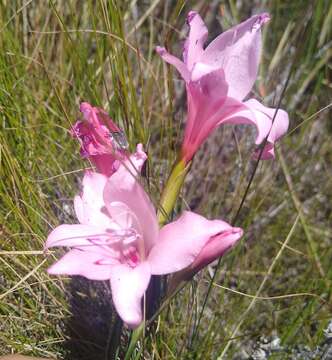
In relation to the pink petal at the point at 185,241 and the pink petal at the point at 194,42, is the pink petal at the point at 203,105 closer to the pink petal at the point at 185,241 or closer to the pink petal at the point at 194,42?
the pink petal at the point at 194,42

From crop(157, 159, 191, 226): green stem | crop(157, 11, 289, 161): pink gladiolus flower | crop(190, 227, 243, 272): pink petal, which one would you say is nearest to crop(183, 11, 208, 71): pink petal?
crop(157, 11, 289, 161): pink gladiolus flower

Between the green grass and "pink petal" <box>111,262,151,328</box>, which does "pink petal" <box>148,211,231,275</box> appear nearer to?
"pink petal" <box>111,262,151,328</box>

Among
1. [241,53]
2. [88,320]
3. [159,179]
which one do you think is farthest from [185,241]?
[159,179]

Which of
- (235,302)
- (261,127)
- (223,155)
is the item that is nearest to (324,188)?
(223,155)

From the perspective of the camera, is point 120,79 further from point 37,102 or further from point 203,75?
point 203,75

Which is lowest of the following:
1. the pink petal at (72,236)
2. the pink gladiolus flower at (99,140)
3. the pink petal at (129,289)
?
the pink petal at (129,289)

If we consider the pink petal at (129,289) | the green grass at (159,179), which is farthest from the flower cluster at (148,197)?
the green grass at (159,179)

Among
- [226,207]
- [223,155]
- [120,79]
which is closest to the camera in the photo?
[120,79]
